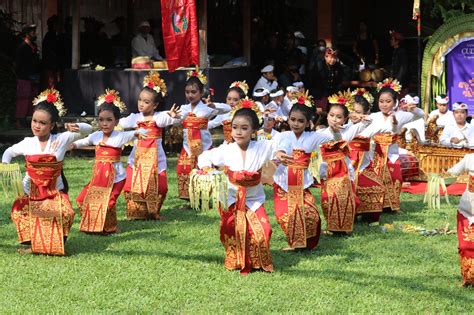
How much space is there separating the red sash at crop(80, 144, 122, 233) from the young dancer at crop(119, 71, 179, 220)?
2.50 ft

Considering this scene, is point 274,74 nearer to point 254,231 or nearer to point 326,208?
point 326,208

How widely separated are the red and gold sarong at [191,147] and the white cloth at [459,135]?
10.7 ft

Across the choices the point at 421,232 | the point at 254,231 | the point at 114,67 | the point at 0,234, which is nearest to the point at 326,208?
the point at 421,232

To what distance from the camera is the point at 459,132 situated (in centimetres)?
1269

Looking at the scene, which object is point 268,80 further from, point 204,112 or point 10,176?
point 10,176

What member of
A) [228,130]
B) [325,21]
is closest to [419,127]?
[228,130]

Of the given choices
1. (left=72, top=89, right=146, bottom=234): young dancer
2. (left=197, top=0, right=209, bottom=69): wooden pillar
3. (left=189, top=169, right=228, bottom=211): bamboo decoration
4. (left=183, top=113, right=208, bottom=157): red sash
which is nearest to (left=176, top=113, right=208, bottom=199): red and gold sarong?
(left=183, top=113, right=208, bottom=157): red sash

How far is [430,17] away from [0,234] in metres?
8.04

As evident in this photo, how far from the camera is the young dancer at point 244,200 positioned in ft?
26.3

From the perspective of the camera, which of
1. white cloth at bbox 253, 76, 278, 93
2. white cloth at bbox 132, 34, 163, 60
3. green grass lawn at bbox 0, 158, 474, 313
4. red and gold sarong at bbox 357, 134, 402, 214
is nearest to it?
green grass lawn at bbox 0, 158, 474, 313

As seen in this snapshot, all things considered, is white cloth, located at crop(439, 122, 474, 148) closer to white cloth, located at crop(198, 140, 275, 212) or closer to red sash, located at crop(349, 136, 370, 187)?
red sash, located at crop(349, 136, 370, 187)

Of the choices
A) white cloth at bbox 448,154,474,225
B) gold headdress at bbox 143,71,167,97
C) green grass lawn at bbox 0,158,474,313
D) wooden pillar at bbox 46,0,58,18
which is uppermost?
wooden pillar at bbox 46,0,58,18

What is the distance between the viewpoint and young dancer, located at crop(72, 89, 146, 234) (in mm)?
9641

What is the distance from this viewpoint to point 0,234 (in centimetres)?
972
